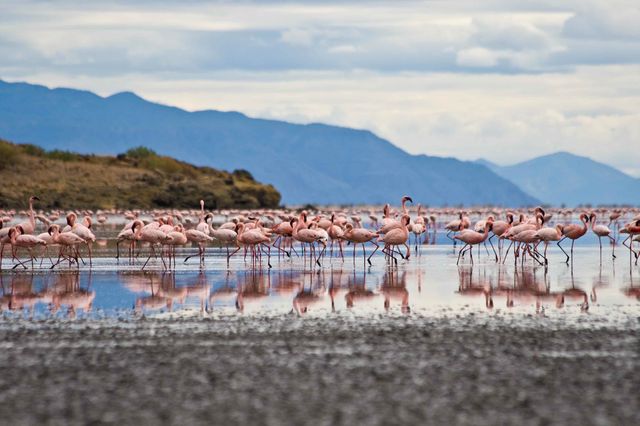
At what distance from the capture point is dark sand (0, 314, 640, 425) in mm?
11227

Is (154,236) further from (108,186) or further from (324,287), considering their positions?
(108,186)

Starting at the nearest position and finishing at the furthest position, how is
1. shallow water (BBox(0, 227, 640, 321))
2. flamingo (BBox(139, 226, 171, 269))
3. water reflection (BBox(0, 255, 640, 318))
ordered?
1. shallow water (BBox(0, 227, 640, 321))
2. water reflection (BBox(0, 255, 640, 318))
3. flamingo (BBox(139, 226, 171, 269))

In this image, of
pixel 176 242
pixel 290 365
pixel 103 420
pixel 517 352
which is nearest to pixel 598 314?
pixel 517 352

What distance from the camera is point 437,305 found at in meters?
19.3

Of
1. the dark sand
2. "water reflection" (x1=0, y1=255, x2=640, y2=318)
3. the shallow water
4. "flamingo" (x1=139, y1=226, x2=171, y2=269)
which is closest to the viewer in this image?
the dark sand

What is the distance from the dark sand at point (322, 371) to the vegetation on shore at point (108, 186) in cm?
7354

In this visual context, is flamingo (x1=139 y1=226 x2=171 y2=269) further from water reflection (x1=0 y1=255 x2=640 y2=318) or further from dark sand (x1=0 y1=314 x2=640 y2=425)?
dark sand (x1=0 y1=314 x2=640 y2=425)

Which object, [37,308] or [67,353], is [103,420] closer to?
[67,353]

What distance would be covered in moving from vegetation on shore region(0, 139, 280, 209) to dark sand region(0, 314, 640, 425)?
73.5 m

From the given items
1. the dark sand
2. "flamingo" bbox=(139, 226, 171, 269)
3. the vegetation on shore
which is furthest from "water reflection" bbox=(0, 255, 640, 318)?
the vegetation on shore

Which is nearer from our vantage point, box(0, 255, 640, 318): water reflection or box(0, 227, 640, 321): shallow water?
box(0, 227, 640, 321): shallow water

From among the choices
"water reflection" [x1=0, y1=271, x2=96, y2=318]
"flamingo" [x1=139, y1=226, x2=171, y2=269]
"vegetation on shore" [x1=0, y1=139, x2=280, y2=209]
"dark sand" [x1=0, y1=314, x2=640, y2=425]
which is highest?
"vegetation on shore" [x1=0, y1=139, x2=280, y2=209]

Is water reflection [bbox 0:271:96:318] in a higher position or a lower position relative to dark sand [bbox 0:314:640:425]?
higher

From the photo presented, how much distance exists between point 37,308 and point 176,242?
9565 millimetres
